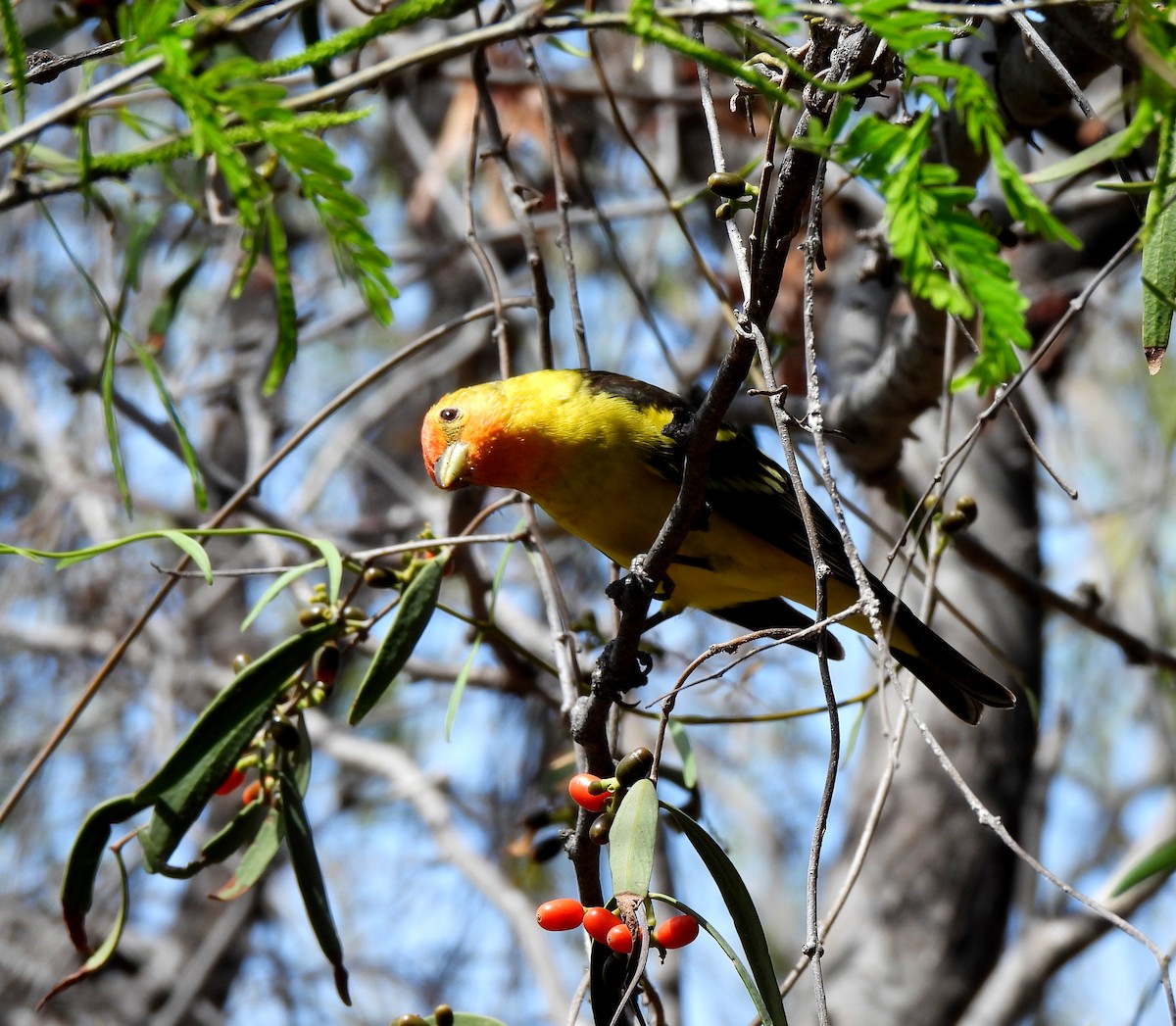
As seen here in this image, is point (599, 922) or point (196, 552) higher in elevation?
point (196, 552)

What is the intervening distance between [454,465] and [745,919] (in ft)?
4.87

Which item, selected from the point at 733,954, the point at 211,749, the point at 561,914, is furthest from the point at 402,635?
the point at 733,954

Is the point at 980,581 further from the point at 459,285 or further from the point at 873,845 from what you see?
the point at 459,285

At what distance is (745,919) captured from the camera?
1.82m

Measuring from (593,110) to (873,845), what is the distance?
13.5 feet

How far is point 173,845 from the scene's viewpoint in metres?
2.03

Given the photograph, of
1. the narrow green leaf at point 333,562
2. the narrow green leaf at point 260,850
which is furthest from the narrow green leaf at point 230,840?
the narrow green leaf at point 333,562

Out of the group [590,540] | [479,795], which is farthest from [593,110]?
[590,540]

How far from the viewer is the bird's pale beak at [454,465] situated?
118 inches

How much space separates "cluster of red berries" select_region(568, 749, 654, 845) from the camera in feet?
5.85

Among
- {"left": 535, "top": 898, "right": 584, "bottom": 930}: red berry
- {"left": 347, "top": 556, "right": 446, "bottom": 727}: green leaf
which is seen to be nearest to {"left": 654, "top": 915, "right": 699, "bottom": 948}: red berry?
{"left": 535, "top": 898, "right": 584, "bottom": 930}: red berry

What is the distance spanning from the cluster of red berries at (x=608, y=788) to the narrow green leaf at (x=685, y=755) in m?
0.65

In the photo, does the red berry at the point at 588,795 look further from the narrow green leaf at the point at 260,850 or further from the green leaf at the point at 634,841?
the narrow green leaf at the point at 260,850

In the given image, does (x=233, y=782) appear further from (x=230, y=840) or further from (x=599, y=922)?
(x=599, y=922)
